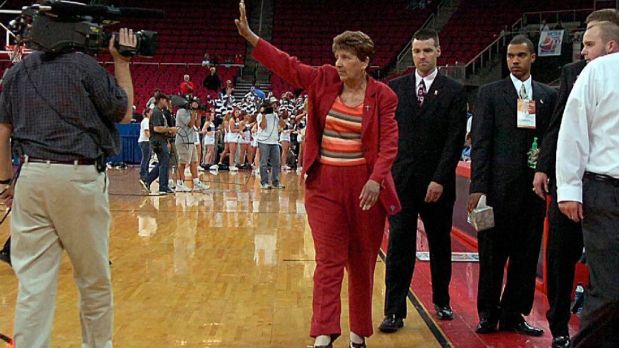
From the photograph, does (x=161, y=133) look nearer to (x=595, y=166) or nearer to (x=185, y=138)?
(x=185, y=138)

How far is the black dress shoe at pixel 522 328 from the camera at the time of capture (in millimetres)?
4160

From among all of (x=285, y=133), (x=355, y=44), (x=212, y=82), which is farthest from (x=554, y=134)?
(x=212, y=82)

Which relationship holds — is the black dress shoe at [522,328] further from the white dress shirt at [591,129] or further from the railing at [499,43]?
the railing at [499,43]

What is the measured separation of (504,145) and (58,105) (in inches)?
93.7

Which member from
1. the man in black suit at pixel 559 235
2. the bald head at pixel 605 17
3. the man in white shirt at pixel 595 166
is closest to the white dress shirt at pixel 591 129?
the man in white shirt at pixel 595 166

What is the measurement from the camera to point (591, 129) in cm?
294

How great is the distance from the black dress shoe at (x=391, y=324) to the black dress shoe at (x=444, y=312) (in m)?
0.32

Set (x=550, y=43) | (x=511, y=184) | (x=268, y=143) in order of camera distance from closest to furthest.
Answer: (x=511, y=184)
(x=268, y=143)
(x=550, y=43)

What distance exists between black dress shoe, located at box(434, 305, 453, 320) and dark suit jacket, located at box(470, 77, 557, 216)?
2.34ft

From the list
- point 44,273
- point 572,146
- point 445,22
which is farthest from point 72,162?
point 445,22

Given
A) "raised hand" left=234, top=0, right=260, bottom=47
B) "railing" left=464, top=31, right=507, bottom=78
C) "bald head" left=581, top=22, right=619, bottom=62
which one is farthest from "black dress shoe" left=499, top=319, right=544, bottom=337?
"railing" left=464, top=31, right=507, bottom=78

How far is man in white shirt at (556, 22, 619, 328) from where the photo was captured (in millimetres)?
2830

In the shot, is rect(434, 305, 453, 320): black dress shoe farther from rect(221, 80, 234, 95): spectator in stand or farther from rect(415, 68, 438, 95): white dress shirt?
rect(221, 80, 234, 95): spectator in stand

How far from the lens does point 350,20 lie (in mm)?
27812
